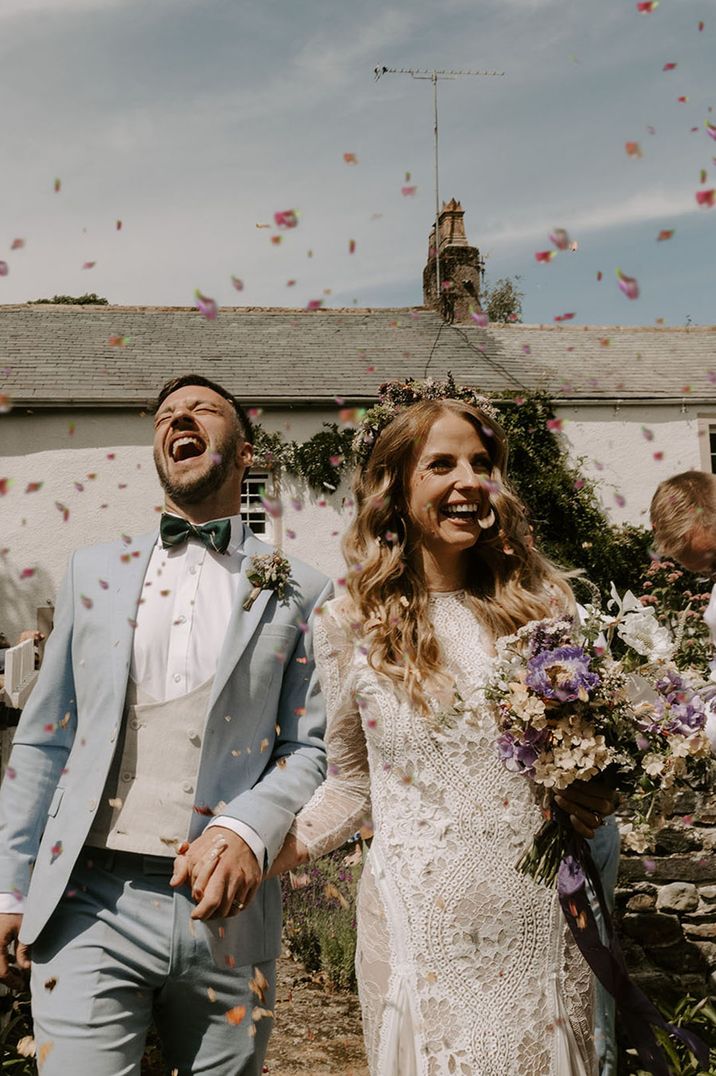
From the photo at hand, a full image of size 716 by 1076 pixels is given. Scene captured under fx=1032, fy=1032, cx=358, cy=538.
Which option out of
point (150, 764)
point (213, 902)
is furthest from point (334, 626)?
point (213, 902)

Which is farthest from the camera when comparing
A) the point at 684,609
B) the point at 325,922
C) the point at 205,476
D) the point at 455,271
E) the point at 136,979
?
the point at 455,271

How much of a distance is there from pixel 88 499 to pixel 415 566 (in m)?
11.9

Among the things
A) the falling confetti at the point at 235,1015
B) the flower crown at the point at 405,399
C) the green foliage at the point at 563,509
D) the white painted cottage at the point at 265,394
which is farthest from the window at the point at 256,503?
the falling confetti at the point at 235,1015

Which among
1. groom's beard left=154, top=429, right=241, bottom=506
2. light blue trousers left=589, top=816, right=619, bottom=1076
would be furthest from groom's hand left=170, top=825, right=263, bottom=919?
light blue trousers left=589, top=816, right=619, bottom=1076

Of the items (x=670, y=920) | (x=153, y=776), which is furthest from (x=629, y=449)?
(x=153, y=776)

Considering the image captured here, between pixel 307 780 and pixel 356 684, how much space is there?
0.36 meters

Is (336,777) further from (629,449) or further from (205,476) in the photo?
(629,449)

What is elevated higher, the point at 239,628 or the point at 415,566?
the point at 415,566

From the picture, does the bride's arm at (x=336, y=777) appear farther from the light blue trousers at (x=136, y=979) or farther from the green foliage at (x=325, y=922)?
the green foliage at (x=325, y=922)

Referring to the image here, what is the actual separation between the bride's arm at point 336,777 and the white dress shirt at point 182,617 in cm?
24

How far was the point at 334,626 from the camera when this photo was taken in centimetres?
285

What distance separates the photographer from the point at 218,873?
244 cm

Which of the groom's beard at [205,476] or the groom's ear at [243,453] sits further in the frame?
the groom's ear at [243,453]

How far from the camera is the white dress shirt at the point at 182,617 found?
2941 mm
